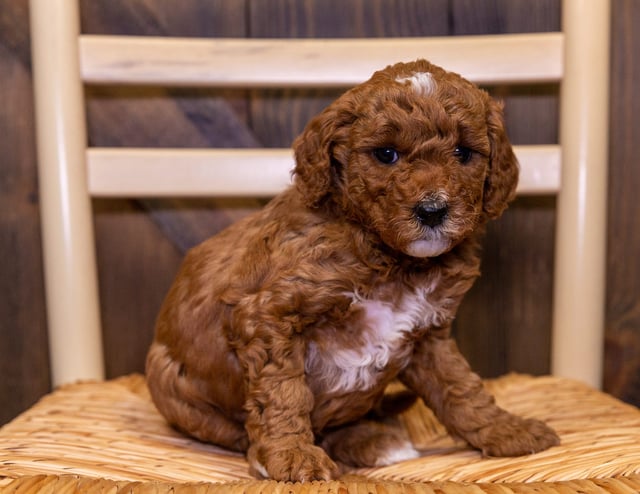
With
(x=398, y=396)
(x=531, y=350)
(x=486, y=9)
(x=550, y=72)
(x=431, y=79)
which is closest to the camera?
(x=431, y=79)

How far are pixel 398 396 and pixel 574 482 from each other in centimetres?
56

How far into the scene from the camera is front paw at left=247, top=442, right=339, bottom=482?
3.46 ft

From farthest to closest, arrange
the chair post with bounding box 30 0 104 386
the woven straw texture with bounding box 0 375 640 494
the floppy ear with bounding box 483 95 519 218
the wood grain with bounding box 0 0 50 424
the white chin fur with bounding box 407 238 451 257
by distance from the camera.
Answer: the wood grain with bounding box 0 0 50 424 → the chair post with bounding box 30 0 104 386 → the floppy ear with bounding box 483 95 519 218 → the white chin fur with bounding box 407 238 451 257 → the woven straw texture with bounding box 0 375 640 494

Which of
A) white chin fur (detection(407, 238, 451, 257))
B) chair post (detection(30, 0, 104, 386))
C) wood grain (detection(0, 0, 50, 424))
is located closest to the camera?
white chin fur (detection(407, 238, 451, 257))

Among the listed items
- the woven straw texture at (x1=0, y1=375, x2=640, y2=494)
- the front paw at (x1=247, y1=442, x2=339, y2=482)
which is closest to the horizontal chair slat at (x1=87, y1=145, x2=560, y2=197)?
the woven straw texture at (x1=0, y1=375, x2=640, y2=494)

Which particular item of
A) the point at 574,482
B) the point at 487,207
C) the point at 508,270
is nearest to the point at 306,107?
the point at 508,270

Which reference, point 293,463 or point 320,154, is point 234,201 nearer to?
point 320,154

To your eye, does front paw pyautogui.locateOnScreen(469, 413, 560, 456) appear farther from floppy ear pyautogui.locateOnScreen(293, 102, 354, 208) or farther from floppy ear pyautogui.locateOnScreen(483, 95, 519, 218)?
floppy ear pyautogui.locateOnScreen(293, 102, 354, 208)

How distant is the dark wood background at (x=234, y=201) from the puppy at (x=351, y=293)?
60cm

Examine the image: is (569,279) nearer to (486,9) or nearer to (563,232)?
(563,232)

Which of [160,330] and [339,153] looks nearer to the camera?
[339,153]

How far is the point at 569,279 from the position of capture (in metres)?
1.58

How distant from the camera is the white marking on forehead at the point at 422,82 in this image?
1.06 meters

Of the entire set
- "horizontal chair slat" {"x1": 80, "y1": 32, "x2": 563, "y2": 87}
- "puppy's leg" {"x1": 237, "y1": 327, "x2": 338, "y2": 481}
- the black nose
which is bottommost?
"puppy's leg" {"x1": 237, "y1": 327, "x2": 338, "y2": 481}
